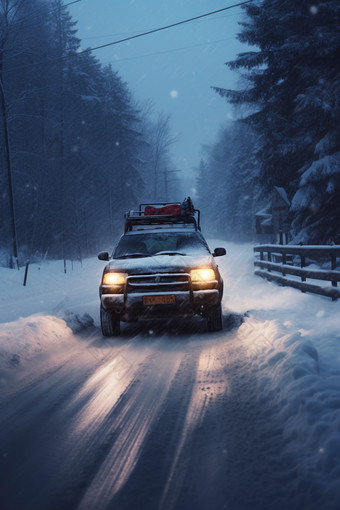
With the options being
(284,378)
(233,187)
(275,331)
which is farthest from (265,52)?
(233,187)

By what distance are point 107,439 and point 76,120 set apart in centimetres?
3444

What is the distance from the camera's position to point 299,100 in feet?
48.6

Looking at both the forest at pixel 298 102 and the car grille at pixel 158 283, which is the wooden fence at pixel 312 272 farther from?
the forest at pixel 298 102

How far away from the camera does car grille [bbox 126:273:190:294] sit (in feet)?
20.5

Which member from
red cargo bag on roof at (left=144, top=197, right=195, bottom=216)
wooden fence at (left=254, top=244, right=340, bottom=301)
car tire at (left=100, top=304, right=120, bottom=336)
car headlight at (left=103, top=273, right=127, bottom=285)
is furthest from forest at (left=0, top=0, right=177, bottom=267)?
car headlight at (left=103, top=273, right=127, bottom=285)

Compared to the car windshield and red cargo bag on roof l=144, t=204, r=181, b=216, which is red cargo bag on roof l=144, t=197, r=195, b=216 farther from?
the car windshield

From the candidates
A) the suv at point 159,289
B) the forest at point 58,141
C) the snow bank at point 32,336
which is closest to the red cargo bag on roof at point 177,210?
the suv at point 159,289

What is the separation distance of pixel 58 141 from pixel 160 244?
26.1 m

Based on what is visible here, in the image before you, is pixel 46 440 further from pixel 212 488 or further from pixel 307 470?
pixel 307 470

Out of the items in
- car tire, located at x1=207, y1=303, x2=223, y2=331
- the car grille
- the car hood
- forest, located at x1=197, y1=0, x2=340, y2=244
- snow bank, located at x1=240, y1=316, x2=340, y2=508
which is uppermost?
forest, located at x1=197, y1=0, x2=340, y2=244

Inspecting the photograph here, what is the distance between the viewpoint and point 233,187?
58.9m

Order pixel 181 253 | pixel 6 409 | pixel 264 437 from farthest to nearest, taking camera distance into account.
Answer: pixel 181 253, pixel 6 409, pixel 264 437

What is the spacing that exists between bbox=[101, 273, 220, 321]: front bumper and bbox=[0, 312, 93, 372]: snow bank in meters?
0.94

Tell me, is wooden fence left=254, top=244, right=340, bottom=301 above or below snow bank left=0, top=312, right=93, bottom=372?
above
